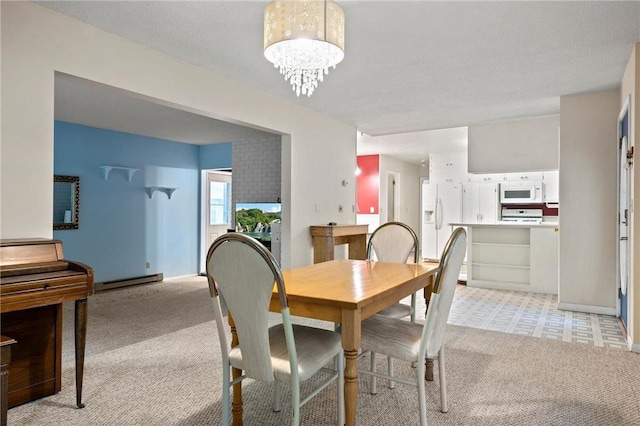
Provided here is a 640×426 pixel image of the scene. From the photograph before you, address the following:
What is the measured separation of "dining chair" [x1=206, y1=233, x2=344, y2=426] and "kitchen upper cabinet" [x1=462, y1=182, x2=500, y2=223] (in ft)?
22.9

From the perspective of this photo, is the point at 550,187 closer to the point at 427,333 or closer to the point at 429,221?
the point at 429,221

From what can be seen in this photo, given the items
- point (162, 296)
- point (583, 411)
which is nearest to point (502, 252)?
point (583, 411)

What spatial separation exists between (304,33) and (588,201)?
3.82 metres

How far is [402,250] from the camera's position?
3.25 meters

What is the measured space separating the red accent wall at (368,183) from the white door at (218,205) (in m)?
3.55

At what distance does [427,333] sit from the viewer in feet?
6.25

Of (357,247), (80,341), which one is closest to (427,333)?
(80,341)

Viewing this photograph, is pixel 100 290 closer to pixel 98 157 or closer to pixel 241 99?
pixel 98 157

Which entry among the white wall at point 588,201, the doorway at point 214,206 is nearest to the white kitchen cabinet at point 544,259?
the white wall at point 588,201

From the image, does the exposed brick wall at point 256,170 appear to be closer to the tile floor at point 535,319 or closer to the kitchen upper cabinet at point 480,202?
the tile floor at point 535,319

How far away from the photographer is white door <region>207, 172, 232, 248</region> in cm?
A: 745

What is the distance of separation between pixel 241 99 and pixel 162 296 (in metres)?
2.85

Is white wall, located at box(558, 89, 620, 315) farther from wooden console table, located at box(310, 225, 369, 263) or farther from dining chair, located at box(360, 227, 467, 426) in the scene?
dining chair, located at box(360, 227, 467, 426)

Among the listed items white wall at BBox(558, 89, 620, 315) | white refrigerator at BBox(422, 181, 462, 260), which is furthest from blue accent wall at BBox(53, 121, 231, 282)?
white wall at BBox(558, 89, 620, 315)
